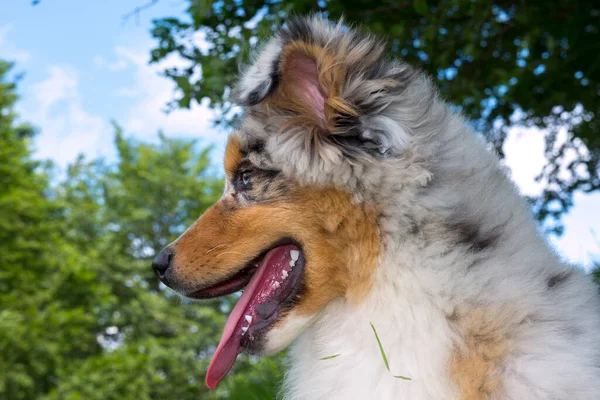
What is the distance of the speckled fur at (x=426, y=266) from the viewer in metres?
2.83

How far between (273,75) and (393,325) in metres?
1.22

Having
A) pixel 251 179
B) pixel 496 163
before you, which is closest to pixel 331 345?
pixel 251 179

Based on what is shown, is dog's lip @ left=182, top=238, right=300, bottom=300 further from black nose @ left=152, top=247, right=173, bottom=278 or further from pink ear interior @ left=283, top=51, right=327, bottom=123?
pink ear interior @ left=283, top=51, right=327, bottom=123

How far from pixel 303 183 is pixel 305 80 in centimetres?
46

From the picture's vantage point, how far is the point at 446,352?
2.88 m

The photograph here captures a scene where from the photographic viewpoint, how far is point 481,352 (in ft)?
9.25

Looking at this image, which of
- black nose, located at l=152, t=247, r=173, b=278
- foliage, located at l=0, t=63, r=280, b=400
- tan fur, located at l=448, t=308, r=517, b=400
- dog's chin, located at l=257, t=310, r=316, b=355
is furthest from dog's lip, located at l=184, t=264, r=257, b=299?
foliage, located at l=0, t=63, r=280, b=400

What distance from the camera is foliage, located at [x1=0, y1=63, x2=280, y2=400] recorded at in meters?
27.8

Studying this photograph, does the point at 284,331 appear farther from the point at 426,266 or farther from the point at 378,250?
the point at 426,266

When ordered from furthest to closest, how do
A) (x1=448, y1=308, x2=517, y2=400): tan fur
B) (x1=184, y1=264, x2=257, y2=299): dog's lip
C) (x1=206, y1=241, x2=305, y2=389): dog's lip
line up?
(x1=184, y1=264, x2=257, y2=299): dog's lip
(x1=206, y1=241, x2=305, y2=389): dog's lip
(x1=448, y1=308, x2=517, y2=400): tan fur

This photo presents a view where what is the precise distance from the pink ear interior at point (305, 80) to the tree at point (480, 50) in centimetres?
285

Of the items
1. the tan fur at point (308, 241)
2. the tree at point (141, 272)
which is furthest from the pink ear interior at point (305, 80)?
the tree at point (141, 272)

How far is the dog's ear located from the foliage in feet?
72.7

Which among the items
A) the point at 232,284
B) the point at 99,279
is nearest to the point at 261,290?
the point at 232,284
